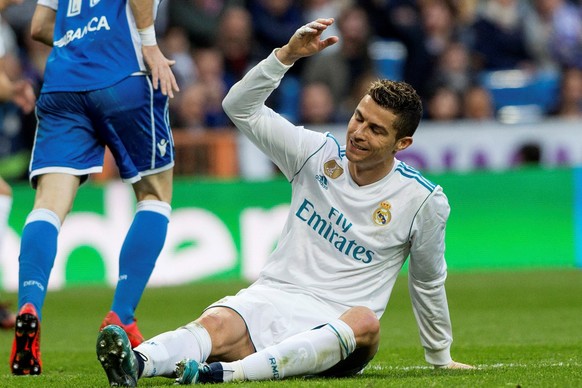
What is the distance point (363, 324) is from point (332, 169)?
81 centimetres

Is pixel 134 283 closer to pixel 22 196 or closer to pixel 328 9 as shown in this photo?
pixel 22 196

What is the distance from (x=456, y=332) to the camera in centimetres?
756

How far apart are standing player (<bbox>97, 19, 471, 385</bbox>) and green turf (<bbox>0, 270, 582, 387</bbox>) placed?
300 mm

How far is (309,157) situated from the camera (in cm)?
542

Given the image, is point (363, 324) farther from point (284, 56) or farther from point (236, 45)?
point (236, 45)

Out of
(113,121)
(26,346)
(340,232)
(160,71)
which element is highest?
(160,71)

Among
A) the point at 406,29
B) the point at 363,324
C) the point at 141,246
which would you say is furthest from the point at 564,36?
the point at 363,324

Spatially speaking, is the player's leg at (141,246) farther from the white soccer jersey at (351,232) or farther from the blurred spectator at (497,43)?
the blurred spectator at (497,43)

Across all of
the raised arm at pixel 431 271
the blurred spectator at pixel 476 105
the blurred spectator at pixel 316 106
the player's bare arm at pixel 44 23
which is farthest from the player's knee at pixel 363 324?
the blurred spectator at pixel 476 105

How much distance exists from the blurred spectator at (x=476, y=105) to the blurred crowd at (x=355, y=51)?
1 cm

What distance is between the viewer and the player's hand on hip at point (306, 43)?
16.8 ft

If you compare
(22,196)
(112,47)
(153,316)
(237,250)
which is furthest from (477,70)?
(112,47)

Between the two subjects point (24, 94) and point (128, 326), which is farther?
point (24, 94)

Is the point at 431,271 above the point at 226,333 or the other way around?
above
